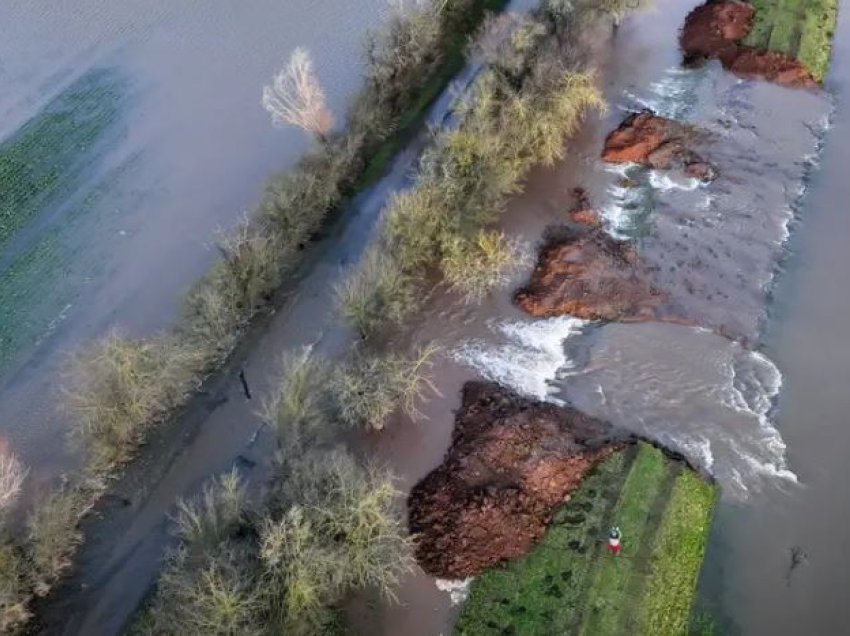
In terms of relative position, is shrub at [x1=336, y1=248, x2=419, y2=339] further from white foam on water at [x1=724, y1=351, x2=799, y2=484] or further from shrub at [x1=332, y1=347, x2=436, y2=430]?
white foam on water at [x1=724, y1=351, x2=799, y2=484]

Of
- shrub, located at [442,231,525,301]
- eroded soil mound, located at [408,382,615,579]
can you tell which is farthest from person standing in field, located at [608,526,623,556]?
shrub, located at [442,231,525,301]

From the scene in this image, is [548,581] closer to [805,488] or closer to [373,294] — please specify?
[805,488]

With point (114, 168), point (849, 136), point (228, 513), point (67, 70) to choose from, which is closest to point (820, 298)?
point (849, 136)

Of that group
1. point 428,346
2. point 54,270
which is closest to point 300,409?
point 428,346

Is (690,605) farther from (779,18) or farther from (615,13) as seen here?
(779,18)

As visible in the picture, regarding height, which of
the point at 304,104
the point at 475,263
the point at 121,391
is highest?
the point at 304,104

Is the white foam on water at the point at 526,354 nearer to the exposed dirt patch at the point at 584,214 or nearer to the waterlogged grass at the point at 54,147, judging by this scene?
the exposed dirt patch at the point at 584,214
